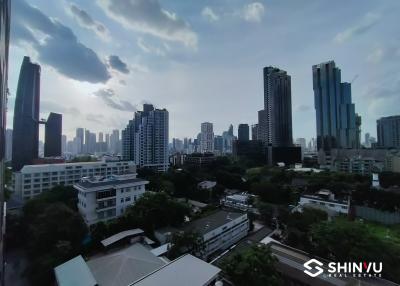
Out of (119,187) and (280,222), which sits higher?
(119,187)

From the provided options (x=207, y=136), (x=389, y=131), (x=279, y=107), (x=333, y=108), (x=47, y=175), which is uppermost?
(x=279, y=107)

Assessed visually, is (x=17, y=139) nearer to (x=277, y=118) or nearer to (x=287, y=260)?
(x=287, y=260)

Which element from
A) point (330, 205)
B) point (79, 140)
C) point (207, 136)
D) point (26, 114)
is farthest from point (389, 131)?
point (79, 140)

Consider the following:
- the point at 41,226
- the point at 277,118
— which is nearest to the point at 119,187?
the point at 41,226

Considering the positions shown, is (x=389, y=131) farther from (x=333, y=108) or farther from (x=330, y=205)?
(x=330, y=205)

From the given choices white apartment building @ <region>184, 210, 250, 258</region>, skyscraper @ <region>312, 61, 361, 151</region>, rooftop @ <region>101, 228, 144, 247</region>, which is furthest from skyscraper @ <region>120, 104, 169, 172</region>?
skyscraper @ <region>312, 61, 361, 151</region>

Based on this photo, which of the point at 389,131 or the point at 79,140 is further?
the point at 79,140
